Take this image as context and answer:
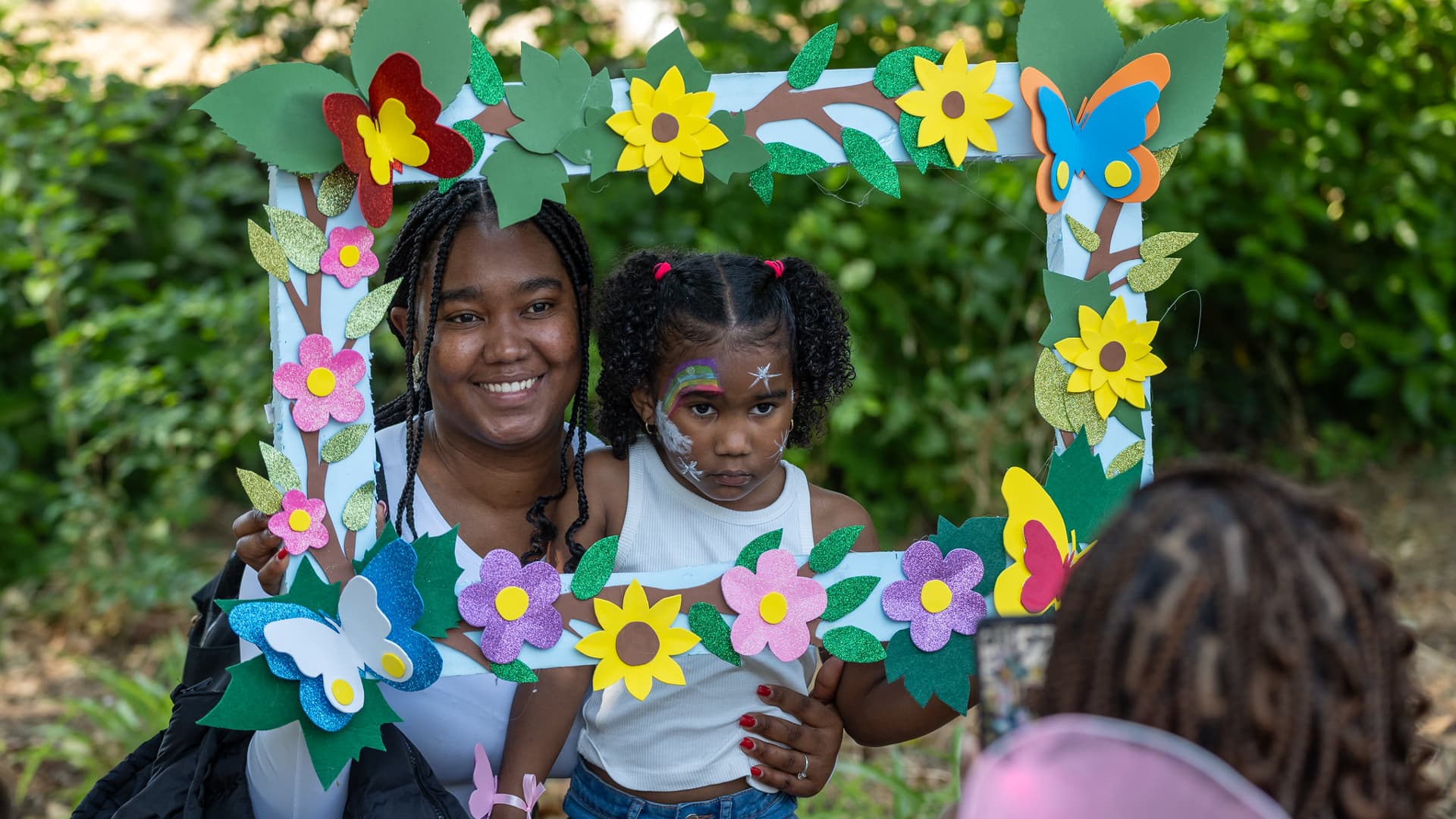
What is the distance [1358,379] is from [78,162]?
4.46 metres

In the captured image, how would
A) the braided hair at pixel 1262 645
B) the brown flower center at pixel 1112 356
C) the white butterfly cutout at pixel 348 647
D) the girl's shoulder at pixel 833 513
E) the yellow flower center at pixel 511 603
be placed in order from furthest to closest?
the girl's shoulder at pixel 833 513
the brown flower center at pixel 1112 356
the yellow flower center at pixel 511 603
the white butterfly cutout at pixel 348 647
the braided hair at pixel 1262 645

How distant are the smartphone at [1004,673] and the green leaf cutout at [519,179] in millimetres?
849

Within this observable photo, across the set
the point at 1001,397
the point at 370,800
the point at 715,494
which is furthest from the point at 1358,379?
the point at 370,800

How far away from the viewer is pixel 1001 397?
4.26 meters

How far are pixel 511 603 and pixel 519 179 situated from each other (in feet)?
1.94

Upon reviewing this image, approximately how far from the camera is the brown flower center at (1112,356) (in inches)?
71.3

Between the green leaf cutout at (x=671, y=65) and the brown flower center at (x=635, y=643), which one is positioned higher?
the green leaf cutout at (x=671, y=65)

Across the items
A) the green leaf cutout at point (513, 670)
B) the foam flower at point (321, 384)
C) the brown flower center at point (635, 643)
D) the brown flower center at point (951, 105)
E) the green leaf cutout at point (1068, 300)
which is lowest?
the green leaf cutout at point (513, 670)

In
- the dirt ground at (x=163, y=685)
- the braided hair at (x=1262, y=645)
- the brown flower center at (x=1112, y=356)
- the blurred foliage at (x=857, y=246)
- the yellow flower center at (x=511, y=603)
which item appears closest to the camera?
the braided hair at (x=1262, y=645)

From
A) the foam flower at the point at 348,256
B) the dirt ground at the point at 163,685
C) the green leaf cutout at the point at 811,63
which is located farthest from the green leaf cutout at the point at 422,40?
the dirt ground at the point at 163,685

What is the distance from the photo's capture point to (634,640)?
1.74 meters

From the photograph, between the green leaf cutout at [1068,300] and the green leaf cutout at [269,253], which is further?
the green leaf cutout at [1068,300]

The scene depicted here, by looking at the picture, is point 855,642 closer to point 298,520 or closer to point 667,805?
point 667,805

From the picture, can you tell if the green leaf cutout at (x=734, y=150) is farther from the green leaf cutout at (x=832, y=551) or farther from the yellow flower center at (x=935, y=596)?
the yellow flower center at (x=935, y=596)
